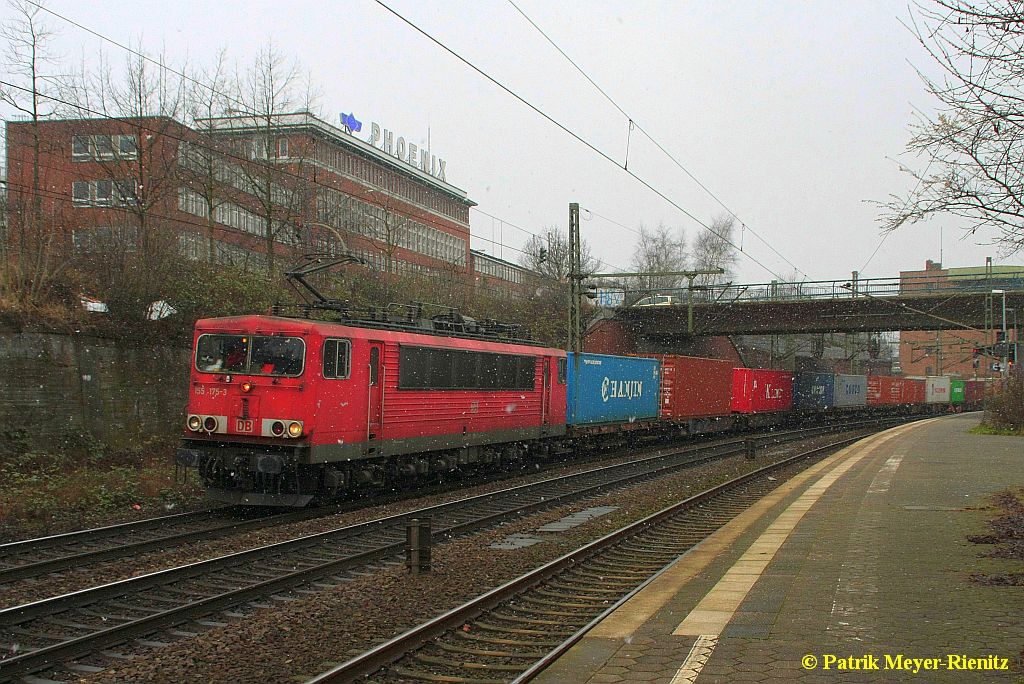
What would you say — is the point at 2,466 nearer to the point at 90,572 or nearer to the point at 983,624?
the point at 90,572

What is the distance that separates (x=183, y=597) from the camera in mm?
8969

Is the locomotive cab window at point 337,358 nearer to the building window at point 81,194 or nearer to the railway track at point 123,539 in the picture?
the railway track at point 123,539

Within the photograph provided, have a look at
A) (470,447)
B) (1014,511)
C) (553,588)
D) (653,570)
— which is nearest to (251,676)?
(553,588)

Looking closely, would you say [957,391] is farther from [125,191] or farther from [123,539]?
[123,539]

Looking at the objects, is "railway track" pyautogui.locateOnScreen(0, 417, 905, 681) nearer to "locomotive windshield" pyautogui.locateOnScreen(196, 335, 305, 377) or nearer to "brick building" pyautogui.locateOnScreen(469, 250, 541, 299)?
"locomotive windshield" pyautogui.locateOnScreen(196, 335, 305, 377)

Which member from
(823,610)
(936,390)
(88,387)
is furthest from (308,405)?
(936,390)

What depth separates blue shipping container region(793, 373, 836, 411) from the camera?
49906 mm

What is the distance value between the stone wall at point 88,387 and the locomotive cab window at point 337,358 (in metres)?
6.53

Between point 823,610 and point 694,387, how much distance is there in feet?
87.8

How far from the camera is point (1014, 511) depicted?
12.7m

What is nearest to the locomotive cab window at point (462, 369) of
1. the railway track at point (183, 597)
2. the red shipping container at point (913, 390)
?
the railway track at point (183, 597)

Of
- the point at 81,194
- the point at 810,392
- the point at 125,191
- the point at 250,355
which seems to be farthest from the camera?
the point at 810,392

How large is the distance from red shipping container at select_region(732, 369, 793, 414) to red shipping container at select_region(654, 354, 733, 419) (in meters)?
1.71

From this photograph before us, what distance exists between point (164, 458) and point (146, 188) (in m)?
7.55
